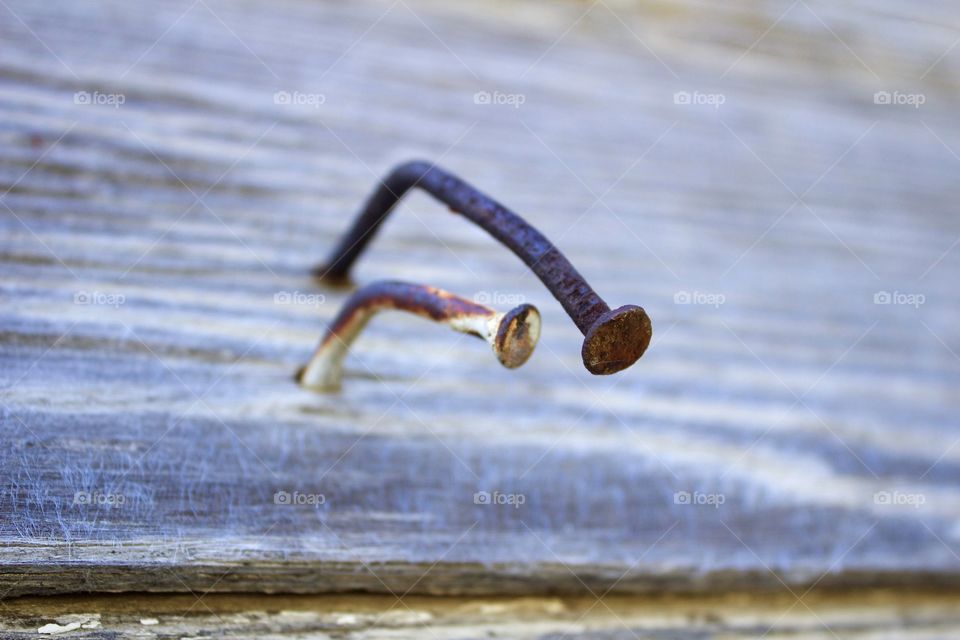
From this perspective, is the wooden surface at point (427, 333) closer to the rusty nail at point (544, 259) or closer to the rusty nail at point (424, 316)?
the rusty nail at point (424, 316)

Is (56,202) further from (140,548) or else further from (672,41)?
(672,41)

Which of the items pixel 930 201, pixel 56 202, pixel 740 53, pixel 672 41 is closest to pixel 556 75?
pixel 672 41

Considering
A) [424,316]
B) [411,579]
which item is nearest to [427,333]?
[424,316]

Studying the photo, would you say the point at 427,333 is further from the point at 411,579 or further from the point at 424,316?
the point at 411,579

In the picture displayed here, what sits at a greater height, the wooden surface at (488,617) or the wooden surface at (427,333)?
the wooden surface at (427,333)

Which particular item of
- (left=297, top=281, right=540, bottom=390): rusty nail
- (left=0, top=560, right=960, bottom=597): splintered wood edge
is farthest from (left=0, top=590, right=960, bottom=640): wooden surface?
(left=297, top=281, right=540, bottom=390): rusty nail

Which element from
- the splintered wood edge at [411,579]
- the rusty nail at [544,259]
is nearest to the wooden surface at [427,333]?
the splintered wood edge at [411,579]
